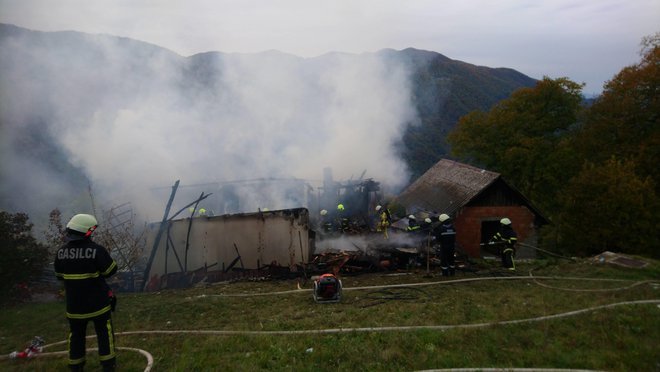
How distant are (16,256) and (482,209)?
18.0m

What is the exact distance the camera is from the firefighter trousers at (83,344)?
14.8ft

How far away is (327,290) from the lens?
7.90 meters

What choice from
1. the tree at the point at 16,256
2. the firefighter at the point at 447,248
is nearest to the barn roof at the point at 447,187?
the firefighter at the point at 447,248

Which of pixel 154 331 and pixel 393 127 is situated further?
pixel 393 127

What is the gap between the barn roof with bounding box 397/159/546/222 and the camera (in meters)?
19.0

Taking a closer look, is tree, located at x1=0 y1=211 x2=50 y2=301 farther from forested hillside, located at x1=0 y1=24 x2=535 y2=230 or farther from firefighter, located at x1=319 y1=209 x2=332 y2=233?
firefighter, located at x1=319 y1=209 x2=332 y2=233

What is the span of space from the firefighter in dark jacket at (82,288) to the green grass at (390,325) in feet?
1.70

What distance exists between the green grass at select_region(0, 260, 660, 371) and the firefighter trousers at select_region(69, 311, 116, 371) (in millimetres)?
349

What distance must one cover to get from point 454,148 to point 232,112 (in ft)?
61.8

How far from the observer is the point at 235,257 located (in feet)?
40.2

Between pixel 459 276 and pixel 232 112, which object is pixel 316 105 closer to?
pixel 232 112

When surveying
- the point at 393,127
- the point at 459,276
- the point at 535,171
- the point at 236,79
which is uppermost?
the point at 236,79

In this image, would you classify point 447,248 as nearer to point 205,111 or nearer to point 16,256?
point 16,256

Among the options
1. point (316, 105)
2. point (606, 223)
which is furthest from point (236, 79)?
point (606, 223)
